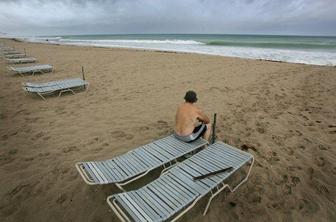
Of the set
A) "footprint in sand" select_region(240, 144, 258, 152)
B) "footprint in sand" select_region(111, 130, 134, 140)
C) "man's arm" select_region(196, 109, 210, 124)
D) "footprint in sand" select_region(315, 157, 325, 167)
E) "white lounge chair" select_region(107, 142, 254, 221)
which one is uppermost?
"man's arm" select_region(196, 109, 210, 124)

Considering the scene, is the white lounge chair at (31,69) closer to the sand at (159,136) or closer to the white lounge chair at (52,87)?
the sand at (159,136)

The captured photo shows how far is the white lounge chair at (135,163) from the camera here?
321 centimetres

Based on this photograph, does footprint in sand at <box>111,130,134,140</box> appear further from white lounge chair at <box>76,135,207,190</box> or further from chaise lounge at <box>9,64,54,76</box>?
chaise lounge at <box>9,64,54,76</box>

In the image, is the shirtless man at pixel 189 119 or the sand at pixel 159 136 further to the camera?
the shirtless man at pixel 189 119

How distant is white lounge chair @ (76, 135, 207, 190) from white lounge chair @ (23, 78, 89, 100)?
460 centimetres

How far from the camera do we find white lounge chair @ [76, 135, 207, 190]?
127 inches

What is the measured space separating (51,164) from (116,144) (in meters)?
1.19

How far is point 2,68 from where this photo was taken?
12.5 m

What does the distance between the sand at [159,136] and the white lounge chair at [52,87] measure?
299 millimetres

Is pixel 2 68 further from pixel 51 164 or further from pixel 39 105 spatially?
pixel 51 164

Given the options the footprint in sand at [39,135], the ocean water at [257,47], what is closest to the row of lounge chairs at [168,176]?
the footprint in sand at [39,135]

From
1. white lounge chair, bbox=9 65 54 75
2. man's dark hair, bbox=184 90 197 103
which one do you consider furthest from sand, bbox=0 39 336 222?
man's dark hair, bbox=184 90 197 103

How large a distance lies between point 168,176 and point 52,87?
603 cm

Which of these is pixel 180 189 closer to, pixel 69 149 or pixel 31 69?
pixel 69 149
